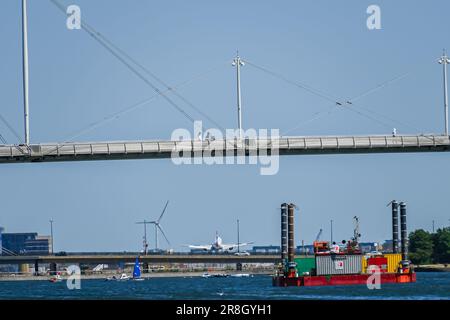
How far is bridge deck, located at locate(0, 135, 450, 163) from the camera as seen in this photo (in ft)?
229

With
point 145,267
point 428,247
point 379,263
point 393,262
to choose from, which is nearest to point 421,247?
point 428,247

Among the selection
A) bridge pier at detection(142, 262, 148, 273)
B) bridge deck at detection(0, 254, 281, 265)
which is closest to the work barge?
Answer: bridge deck at detection(0, 254, 281, 265)

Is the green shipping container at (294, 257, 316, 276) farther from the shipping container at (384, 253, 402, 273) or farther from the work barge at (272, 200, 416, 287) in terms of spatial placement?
the shipping container at (384, 253, 402, 273)

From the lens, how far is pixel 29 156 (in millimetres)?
69000

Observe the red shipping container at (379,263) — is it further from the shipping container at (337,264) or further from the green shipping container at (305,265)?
the green shipping container at (305,265)

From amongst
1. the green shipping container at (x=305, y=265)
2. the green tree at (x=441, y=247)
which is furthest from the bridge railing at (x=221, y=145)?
the green tree at (x=441, y=247)

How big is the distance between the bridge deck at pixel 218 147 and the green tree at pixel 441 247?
78.3 metres

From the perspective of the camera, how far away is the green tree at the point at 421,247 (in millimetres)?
150500

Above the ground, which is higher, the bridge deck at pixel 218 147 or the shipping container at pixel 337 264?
the bridge deck at pixel 218 147

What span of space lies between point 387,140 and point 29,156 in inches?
901

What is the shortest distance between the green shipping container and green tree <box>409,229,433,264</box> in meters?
63.2

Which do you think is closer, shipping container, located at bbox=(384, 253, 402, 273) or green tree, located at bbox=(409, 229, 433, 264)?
shipping container, located at bbox=(384, 253, 402, 273)
